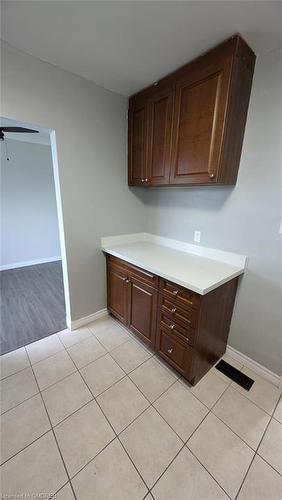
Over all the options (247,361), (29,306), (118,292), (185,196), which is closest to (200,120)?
(185,196)

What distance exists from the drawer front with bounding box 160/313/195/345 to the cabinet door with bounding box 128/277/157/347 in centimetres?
11

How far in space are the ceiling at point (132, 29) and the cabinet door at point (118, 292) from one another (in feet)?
5.69

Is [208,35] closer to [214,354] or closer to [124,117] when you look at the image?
[124,117]

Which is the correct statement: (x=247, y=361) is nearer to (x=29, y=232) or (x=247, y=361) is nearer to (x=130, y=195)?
(x=130, y=195)

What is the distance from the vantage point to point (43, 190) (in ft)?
13.2

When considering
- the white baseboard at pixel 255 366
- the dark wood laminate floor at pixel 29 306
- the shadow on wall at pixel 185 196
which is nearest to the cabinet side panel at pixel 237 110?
the shadow on wall at pixel 185 196

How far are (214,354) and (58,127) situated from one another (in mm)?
2366

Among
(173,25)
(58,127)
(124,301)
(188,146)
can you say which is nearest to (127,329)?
(124,301)

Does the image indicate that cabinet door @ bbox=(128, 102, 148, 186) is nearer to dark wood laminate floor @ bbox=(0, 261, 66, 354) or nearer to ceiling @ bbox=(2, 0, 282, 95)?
ceiling @ bbox=(2, 0, 282, 95)

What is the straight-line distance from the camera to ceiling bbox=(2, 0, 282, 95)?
1.06 metres

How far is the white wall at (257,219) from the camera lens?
137cm

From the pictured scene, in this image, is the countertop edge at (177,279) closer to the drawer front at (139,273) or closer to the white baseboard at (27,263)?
the drawer front at (139,273)

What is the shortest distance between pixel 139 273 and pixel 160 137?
1226 mm

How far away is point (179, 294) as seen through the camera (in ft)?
4.70
